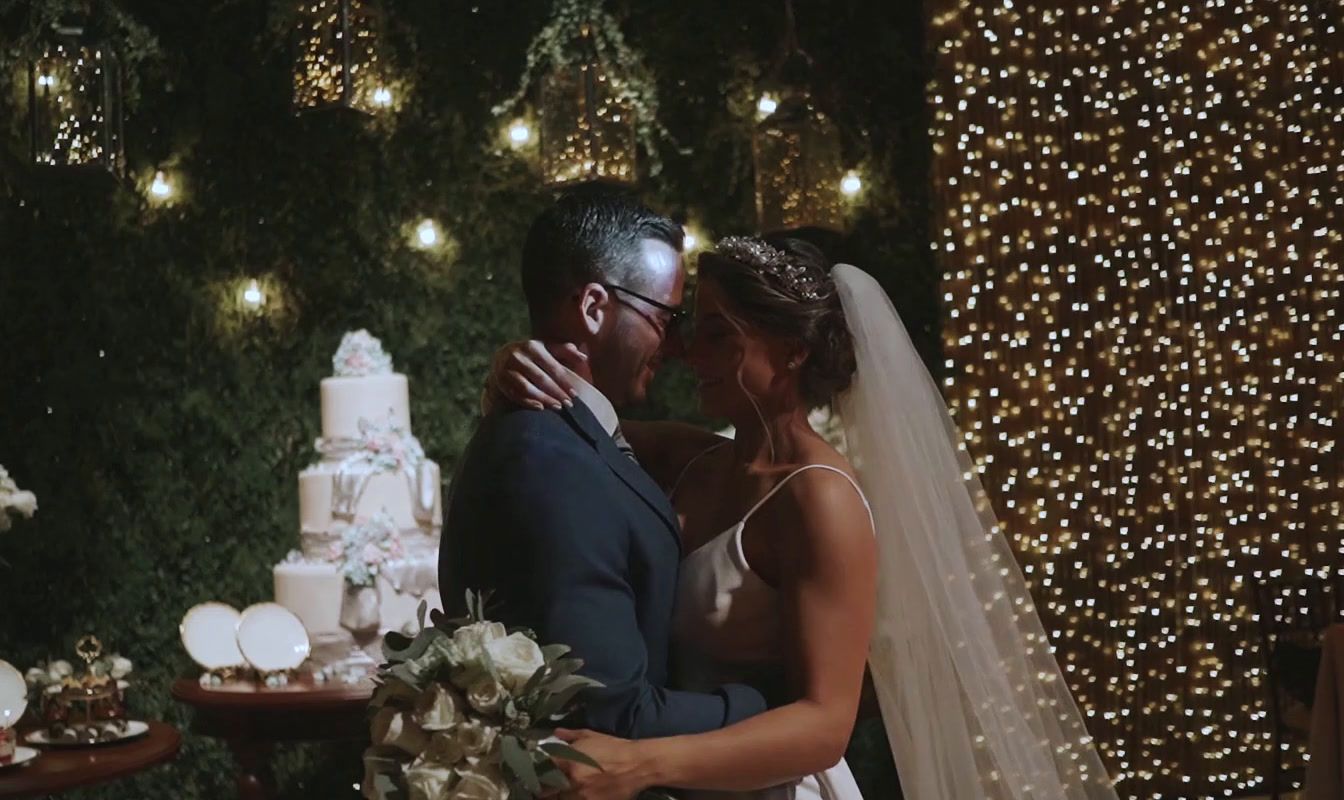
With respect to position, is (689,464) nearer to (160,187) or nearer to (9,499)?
(9,499)

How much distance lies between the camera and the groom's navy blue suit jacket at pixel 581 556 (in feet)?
6.43

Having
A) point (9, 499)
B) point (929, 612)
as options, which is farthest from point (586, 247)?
point (9, 499)

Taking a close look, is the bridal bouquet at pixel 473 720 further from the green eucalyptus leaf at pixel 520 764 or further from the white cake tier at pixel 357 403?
the white cake tier at pixel 357 403

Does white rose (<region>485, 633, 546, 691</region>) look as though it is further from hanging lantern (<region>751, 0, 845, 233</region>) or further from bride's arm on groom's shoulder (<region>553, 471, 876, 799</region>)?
hanging lantern (<region>751, 0, 845, 233</region>)

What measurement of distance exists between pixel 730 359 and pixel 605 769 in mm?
771

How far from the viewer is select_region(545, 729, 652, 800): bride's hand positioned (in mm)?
1855

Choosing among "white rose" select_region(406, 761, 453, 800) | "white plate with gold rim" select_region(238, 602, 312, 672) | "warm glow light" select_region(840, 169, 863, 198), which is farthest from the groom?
"warm glow light" select_region(840, 169, 863, 198)

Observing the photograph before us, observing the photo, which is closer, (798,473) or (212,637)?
(798,473)

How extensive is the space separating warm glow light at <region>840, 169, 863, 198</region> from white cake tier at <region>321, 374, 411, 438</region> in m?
2.21

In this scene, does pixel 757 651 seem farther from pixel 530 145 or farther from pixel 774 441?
pixel 530 145

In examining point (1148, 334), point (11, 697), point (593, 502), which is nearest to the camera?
point (593, 502)

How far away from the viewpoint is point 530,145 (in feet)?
20.4

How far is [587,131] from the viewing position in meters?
5.54

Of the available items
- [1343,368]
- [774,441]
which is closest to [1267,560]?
[1343,368]
